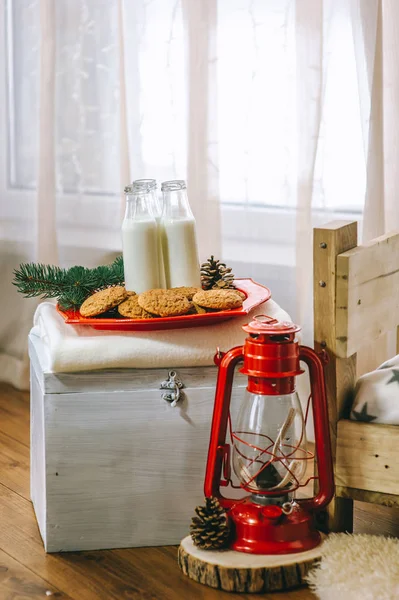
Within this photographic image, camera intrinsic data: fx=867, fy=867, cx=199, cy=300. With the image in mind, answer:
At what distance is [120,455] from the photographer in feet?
4.31

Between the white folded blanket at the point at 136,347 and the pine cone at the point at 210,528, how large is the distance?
0.22 meters

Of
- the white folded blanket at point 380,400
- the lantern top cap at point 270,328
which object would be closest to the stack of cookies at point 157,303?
the lantern top cap at point 270,328

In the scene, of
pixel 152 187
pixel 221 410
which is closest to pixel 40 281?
pixel 152 187

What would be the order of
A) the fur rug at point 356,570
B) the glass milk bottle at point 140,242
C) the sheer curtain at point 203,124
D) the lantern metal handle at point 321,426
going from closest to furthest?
1. the fur rug at point 356,570
2. the lantern metal handle at point 321,426
3. the glass milk bottle at point 140,242
4. the sheer curtain at point 203,124

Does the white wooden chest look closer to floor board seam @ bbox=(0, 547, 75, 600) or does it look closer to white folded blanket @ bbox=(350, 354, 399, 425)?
floor board seam @ bbox=(0, 547, 75, 600)

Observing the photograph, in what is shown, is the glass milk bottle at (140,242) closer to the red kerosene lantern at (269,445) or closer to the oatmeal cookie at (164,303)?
the oatmeal cookie at (164,303)

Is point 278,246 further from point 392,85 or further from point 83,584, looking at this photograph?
point 83,584

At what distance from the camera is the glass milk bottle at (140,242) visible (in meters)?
1.37

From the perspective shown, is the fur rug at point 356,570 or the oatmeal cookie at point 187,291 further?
the oatmeal cookie at point 187,291

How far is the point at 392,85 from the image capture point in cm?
168

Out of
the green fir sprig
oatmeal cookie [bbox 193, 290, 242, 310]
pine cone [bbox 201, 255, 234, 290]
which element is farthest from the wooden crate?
the green fir sprig

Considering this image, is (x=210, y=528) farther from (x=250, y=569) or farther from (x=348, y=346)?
(x=348, y=346)

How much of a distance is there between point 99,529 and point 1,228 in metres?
1.21

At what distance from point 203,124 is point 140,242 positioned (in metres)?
0.66
